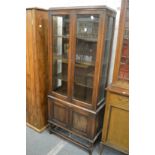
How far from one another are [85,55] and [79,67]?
18 centimetres

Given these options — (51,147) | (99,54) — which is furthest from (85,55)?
(51,147)

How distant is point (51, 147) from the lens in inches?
85.0

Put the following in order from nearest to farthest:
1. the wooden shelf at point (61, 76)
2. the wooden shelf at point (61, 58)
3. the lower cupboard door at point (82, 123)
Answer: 1. the lower cupboard door at point (82, 123)
2. the wooden shelf at point (61, 58)
3. the wooden shelf at point (61, 76)

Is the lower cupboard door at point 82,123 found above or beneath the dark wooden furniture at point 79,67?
beneath

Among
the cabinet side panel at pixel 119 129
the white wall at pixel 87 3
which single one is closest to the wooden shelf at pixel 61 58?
the white wall at pixel 87 3

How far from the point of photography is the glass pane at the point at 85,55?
1.84m

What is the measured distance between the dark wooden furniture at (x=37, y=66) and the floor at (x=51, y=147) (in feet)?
0.58

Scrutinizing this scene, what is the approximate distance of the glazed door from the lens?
2020 millimetres

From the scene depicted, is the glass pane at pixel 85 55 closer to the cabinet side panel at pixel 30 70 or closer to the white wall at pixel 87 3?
the white wall at pixel 87 3

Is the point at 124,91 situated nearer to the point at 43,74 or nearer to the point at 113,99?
the point at 113,99

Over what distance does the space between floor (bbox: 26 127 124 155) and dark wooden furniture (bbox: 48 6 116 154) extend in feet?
0.31
